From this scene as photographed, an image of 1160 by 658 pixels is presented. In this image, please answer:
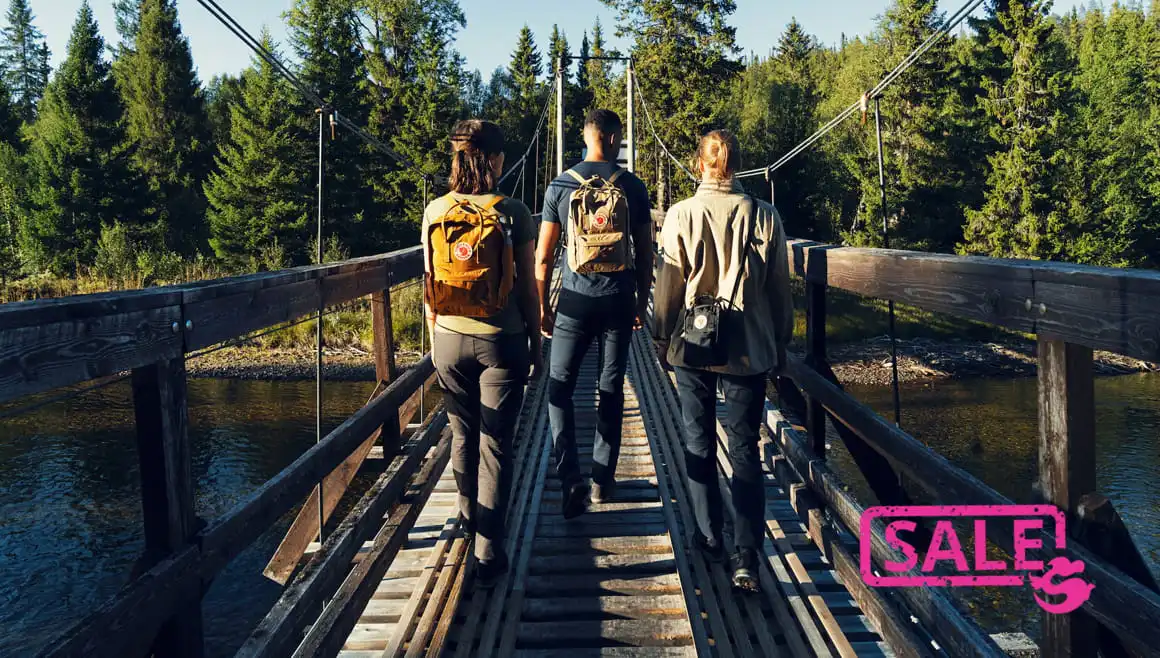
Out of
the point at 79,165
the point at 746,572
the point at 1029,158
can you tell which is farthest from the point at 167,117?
the point at 746,572

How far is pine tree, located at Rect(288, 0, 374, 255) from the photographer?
25719 mm

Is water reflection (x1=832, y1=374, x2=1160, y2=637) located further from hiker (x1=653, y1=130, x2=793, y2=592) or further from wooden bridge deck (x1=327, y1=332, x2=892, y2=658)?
hiker (x1=653, y1=130, x2=793, y2=592)

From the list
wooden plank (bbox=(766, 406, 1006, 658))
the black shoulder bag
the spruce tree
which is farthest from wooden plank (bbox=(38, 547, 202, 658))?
the spruce tree

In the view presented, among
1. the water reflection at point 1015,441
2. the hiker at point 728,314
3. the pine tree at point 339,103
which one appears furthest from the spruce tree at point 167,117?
the hiker at point 728,314

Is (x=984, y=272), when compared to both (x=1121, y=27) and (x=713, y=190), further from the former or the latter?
(x=1121, y=27)

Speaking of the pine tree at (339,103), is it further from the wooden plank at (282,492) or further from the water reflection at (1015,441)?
the wooden plank at (282,492)

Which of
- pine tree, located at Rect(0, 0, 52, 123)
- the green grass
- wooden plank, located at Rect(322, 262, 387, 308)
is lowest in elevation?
the green grass

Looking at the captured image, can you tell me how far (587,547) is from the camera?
3104mm

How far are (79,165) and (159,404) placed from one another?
95.2 ft

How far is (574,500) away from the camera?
335 centimetres

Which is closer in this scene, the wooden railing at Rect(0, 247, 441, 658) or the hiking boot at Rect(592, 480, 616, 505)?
the wooden railing at Rect(0, 247, 441, 658)

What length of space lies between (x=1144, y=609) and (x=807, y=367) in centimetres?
214

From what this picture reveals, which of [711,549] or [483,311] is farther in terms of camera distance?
[711,549]

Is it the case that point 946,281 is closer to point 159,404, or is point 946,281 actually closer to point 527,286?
point 527,286
